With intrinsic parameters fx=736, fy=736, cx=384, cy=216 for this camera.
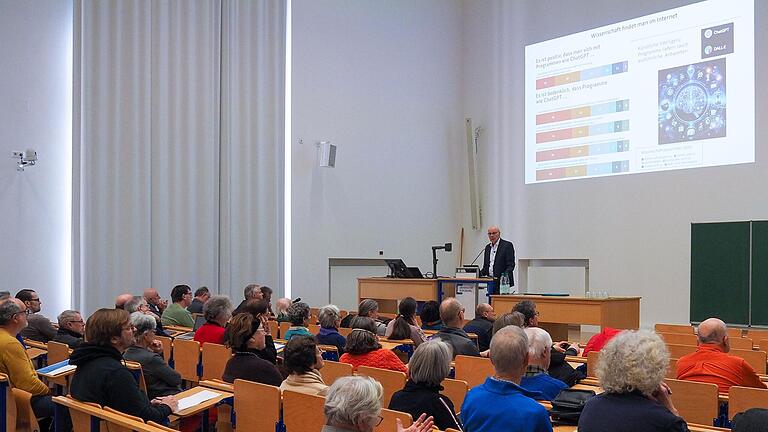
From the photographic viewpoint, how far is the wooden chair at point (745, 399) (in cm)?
346

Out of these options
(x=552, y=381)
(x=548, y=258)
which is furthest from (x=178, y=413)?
(x=548, y=258)

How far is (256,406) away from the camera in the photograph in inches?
140

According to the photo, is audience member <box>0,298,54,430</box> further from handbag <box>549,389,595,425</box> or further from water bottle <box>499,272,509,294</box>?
water bottle <box>499,272,509,294</box>

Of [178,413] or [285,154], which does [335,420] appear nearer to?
[178,413]

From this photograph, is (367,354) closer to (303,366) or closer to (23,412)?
(303,366)

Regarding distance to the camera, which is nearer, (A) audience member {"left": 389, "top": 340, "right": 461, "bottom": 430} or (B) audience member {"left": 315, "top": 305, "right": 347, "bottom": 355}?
(A) audience member {"left": 389, "top": 340, "right": 461, "bottom": 430}

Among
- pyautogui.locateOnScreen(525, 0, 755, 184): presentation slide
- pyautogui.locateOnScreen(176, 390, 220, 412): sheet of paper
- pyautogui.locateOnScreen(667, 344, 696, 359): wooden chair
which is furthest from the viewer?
pyautogui.locateOnScreen(525, 0, 755, 184): presentation slide

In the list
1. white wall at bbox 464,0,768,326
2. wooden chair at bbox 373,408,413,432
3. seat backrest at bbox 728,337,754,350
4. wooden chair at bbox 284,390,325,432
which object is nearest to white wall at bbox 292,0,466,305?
white wall at bbox 464,0,768,326

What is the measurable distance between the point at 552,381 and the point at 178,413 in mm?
1825

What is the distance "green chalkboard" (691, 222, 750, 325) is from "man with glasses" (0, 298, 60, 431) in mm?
8515

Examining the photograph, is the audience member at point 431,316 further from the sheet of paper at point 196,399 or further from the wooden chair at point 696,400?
the sheet of paper at point 196,399

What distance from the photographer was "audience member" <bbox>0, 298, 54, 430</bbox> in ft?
14.3

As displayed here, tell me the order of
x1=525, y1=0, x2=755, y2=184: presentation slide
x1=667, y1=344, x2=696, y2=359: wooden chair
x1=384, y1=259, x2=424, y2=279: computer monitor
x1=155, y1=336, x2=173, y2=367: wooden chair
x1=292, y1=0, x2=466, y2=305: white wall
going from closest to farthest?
1. x1=667, y1=344, x2=696, y2=359: wooden chair
2. x1=155, y1=336, x2=173, y2=367: wooden chair
3. x1=525, y1=0, x2=755, y2=184: presentation slide
4. x1=384, y1=259, x2=424, y2=279: computer monitor
5. x1=292, y1=0, x2=466, y2=305: white wall

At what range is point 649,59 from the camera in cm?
1097
